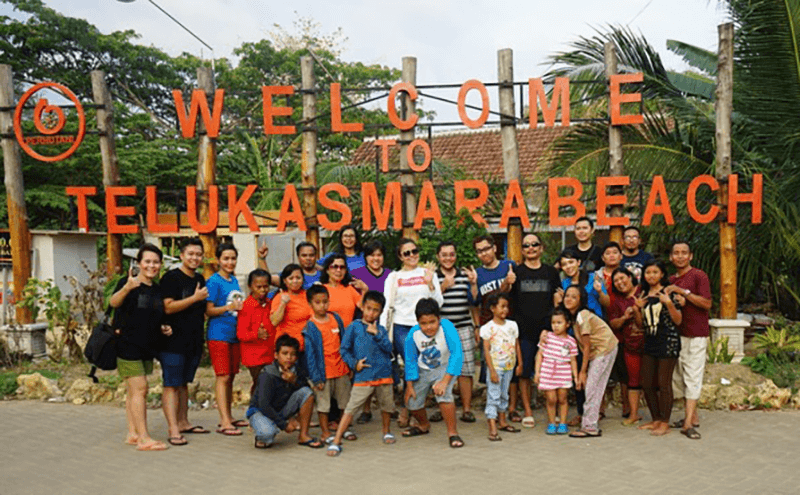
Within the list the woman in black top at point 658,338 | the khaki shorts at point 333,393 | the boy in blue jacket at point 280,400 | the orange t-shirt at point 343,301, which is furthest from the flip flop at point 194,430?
the woman in black top at point 658,338

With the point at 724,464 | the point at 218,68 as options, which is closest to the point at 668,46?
the point at 724,464

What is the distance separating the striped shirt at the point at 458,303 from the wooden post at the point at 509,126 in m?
2.50

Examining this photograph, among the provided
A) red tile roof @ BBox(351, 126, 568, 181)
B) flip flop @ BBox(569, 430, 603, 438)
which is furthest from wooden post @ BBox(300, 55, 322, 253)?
red tile roof @ BBox(351, 126, 568, 181)

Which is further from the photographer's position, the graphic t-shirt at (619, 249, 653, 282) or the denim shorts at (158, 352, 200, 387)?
the graphic t-shirt at (619, 249, 653, 282)

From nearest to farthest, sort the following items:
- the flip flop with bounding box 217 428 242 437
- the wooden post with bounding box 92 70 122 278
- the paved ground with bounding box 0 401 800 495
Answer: the paved ground with bounding box 0 401 800 495 → the flip flop with bounding box 217 428 242 437 → the wooden post with bounding box 92 70 122 278

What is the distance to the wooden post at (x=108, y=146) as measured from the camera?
9.07 metres

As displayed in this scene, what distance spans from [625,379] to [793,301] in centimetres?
540

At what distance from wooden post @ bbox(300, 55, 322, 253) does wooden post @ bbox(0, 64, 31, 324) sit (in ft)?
12.2

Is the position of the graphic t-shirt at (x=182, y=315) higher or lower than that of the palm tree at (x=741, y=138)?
lower

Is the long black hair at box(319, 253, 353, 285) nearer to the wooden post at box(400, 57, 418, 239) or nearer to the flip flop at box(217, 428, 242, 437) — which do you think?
the flip flop at box(217, 428, 242, 437)

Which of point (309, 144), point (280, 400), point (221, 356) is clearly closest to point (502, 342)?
point (280, 400)

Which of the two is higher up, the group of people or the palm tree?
the palm tree

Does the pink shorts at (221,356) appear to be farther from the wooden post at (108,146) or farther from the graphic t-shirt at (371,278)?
the wooden post at (108,146)

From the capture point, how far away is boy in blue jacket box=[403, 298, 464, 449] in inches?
227
